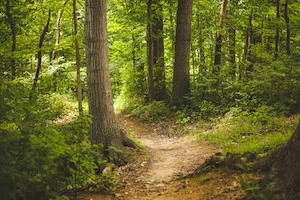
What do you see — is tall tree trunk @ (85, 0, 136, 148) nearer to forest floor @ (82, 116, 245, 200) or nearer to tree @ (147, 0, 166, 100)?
forest floor @ (82, 116, 245, 200)

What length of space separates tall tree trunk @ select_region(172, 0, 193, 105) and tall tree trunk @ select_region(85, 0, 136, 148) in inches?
249

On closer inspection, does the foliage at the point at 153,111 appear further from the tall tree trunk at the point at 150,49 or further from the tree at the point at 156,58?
the tree at the point at 156,58

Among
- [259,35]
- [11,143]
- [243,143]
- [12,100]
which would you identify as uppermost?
[259,35]

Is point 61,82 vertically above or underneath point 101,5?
underneath

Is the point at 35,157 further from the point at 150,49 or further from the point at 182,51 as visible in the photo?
the point at 150,49

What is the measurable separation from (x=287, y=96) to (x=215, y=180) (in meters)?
6.40

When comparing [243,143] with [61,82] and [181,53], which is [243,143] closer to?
[181,53]

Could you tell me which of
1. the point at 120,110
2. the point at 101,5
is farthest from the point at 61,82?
the point at 101,5

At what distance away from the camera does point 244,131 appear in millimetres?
9398

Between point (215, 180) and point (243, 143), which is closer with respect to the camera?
point (215, 180)

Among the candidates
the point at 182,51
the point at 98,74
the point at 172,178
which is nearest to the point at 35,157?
the point at 172,178

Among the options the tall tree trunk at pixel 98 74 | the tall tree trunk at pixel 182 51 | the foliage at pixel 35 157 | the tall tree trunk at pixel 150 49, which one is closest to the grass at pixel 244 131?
the tall tree trunk at pixel 182 51

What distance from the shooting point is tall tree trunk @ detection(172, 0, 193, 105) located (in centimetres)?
1358

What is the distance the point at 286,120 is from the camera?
361 inches
